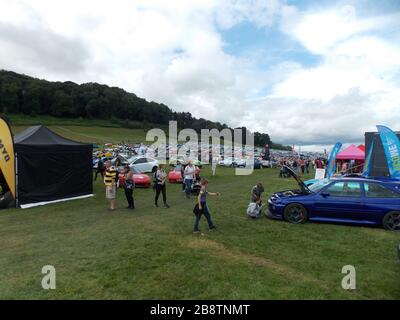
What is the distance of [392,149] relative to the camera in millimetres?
11523

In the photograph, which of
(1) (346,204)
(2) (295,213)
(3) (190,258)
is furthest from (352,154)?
(3) (190,258)

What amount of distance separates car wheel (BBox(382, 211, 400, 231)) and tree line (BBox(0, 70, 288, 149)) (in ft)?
217

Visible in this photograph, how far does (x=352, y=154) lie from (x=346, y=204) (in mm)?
20493

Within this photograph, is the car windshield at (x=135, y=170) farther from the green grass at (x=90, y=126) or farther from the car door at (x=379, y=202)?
the green grass at (x=90, y=126)

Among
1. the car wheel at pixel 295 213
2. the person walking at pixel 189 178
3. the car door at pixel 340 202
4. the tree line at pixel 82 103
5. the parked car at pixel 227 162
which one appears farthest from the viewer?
the tree line at pixel 82 103

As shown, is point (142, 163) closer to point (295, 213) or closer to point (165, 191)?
point (165, 191)

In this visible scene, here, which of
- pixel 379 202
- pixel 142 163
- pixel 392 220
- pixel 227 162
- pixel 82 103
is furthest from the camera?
pixel 82 103

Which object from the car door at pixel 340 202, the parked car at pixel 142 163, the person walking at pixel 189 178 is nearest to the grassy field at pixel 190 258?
the car door at pixel 340 202

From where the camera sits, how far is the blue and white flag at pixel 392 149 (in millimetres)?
11391

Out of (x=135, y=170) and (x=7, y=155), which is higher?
(x=7, y=155)

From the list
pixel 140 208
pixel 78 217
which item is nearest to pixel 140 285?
pixel 78 217

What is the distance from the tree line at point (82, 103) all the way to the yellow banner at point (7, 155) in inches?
2473

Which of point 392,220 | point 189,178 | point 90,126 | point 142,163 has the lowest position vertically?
point 392,220
